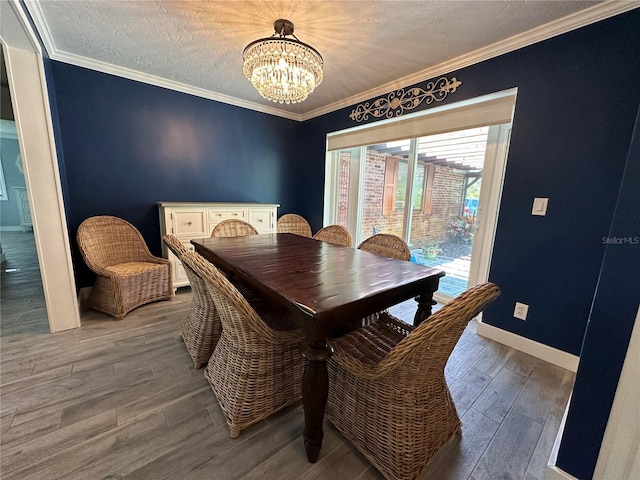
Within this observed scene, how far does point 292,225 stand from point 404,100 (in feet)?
6.14

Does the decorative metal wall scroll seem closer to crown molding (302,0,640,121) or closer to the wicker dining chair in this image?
crown molding (302,0,640,121)

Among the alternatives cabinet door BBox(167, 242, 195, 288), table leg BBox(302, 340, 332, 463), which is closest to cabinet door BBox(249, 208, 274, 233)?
cabinet door BBox(167, 242, 195, 288)

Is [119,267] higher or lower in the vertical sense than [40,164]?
lower

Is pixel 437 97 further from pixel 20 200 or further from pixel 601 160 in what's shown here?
pixel 20 200

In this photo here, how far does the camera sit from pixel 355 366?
3.42ft

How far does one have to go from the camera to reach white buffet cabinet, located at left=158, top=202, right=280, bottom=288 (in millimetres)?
2639

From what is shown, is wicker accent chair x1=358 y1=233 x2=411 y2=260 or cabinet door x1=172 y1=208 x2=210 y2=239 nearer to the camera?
wicker accent chair x1=358 y1=233 x2=411 y2=260

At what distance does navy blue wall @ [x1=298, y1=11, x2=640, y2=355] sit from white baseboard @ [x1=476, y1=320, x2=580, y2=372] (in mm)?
42

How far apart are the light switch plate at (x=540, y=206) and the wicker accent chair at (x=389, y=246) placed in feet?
3.32

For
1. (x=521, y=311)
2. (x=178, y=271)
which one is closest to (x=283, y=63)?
(x=178, y=271)

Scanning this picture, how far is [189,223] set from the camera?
2.74 metres

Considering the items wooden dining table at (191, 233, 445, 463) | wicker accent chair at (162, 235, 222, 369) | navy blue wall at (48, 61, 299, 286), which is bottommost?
wicker accent chair at (162, 235, 222, 369)

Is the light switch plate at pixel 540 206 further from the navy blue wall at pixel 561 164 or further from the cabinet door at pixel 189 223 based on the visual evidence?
the cabinet door at pixel 189 223

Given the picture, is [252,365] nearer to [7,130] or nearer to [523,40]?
[523,40]
